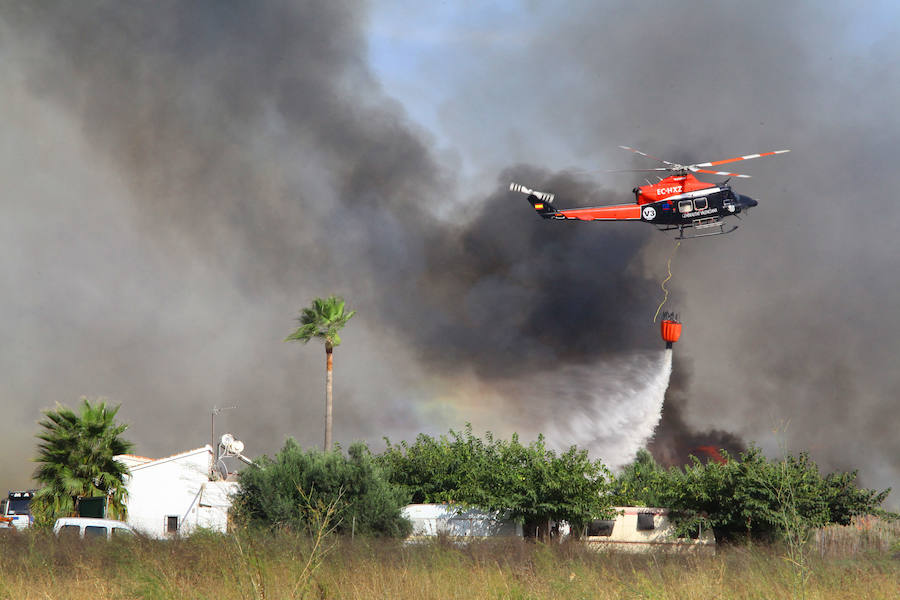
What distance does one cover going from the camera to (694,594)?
1052 cm

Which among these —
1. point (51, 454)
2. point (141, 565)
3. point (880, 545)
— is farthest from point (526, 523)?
point (141, 565)

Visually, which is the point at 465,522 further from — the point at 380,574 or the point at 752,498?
the point at 380,574

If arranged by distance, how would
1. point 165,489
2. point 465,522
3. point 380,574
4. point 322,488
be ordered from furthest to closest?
point 165,489
point 465,522
point 322,488
point 380,574

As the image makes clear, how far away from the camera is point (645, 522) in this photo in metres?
35.1

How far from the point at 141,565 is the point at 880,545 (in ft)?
76.9

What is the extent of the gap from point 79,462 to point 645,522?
78.7 ft

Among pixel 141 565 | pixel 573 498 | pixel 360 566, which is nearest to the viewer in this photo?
pixel 141 565

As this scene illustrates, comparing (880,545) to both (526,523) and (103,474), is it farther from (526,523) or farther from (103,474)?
(103,474)

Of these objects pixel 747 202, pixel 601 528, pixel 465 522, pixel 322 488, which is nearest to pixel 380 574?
pixel 322 488

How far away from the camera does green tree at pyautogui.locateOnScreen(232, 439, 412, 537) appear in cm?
3123

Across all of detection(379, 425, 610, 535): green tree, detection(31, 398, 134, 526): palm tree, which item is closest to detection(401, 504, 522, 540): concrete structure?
detection(379, 425, 610, 535): green tree

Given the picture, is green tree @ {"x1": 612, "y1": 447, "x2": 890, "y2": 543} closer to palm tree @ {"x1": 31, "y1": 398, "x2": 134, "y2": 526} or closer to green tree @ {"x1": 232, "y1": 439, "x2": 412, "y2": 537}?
green tree @ {"x1": 232, "y1": 439, "x2": 412, "y2": 537}

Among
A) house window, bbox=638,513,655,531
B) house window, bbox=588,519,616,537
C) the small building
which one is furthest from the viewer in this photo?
house window, bbox=588,519,616,537

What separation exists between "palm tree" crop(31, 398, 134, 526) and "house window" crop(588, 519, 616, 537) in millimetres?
19903
